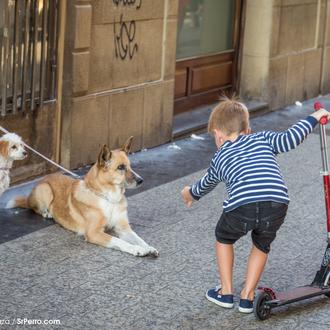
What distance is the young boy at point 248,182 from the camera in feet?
17.9

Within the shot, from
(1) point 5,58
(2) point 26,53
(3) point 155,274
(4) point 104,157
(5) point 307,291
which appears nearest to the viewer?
(5) point 307,291

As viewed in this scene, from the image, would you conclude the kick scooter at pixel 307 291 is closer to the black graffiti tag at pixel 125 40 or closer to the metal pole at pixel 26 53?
the metal pole at pixel 26 53

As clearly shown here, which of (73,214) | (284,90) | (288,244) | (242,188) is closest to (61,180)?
(73,214)

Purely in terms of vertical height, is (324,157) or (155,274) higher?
(324,157)

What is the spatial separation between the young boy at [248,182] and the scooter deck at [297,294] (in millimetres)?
181

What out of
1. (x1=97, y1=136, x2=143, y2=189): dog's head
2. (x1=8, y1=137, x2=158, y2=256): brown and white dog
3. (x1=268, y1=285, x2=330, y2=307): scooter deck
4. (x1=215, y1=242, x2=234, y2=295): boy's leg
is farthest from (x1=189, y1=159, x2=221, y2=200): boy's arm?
(x1=97, y1=136, x2=143, y2=189): dog's head

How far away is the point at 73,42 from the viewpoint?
907 cm

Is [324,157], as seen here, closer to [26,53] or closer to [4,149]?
[4,149]

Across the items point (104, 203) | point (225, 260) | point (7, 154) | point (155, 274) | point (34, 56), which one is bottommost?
point (155, 274)

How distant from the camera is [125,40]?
10000 millimetres

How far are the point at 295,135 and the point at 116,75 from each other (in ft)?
15.6

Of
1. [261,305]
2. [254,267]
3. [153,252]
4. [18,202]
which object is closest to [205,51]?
[18,202]

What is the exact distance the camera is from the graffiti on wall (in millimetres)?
9852

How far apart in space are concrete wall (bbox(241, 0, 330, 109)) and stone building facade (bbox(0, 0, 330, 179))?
0.02 meters
